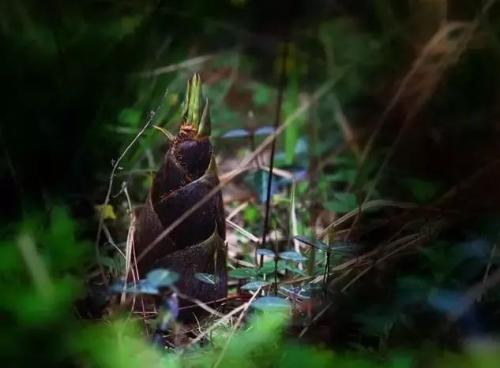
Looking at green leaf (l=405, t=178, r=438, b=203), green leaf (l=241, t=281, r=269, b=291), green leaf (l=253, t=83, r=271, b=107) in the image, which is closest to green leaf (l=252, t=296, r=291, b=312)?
green leaf (l=241, t=281, r=269, b=291)

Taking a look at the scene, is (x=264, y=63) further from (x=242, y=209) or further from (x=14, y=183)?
(x=14, y=183)

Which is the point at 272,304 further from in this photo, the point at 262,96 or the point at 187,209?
the point at 262,96

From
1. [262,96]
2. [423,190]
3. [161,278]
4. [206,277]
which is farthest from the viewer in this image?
[262,96]

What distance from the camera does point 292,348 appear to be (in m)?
0.61

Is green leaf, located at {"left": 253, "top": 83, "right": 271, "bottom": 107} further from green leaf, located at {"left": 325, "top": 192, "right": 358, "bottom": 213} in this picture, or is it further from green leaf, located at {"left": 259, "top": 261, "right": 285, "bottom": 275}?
green leaf, located at {"left": 259, "top": 261, "right": 285, "bottom": 275}

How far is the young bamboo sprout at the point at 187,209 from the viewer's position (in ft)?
2.72

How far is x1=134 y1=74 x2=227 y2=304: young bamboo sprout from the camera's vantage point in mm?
828

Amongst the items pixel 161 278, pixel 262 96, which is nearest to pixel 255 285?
pixel 161 278

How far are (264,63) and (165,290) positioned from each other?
26.7 inches

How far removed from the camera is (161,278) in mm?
712

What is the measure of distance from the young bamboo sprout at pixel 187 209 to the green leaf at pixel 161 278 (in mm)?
88

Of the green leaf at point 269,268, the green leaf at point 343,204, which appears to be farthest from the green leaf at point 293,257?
the green leaf at point 343,204

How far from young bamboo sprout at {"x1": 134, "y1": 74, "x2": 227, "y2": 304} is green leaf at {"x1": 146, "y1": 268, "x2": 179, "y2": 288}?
0.29 feet

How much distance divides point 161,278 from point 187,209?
0.14 m
